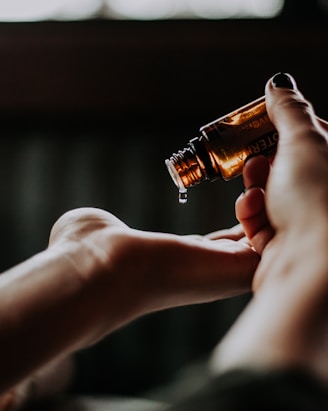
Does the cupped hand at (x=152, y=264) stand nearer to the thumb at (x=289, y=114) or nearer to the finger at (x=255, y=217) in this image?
the finger at (x=255, y=217)

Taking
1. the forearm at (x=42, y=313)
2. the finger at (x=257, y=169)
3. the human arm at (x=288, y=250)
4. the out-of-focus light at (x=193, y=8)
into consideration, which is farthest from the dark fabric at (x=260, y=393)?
the out-of-focus light at (x=193, y=8)

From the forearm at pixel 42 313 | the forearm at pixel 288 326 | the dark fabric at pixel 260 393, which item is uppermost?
the forearm at pixel 42 313

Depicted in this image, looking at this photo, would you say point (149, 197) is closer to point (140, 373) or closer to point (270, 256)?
point (140, 373)

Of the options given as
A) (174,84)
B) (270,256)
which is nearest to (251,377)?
(270,256)

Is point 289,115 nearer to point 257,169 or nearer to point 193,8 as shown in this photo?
point 257,169

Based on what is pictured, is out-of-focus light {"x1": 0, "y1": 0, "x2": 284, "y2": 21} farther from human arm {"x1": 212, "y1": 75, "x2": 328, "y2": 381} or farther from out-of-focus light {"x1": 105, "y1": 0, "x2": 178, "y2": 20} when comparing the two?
human arm {"x1": 212, "y1": 75, "x2": 328, "y2": 381}
